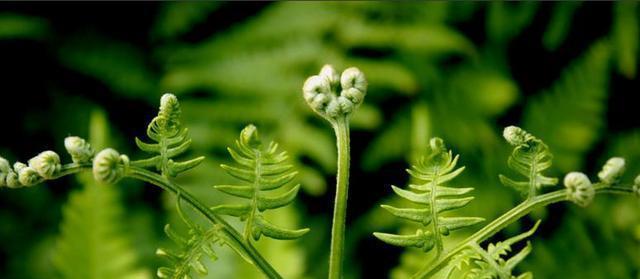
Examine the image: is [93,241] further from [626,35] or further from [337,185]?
[626,35]

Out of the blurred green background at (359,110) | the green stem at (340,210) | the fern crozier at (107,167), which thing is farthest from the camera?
the blurred green background at (359,110)

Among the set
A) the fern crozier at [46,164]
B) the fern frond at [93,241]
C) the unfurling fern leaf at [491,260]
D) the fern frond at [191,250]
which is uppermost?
the fern frond at [93,241]

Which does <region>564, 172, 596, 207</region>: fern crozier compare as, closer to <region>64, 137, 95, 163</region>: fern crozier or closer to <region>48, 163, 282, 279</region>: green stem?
<region>48, 163, 282, 279</region>: green stem

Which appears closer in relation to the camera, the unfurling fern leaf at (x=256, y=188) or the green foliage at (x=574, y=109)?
the unfurling fern leaf at (x=256, y=188)

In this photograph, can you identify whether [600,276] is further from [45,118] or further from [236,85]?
[45,118]

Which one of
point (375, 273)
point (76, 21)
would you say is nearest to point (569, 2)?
point (375, 273)

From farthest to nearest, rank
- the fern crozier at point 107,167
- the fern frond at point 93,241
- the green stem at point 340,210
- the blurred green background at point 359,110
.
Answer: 1. the blurred green background at point 359,110
2. the fern frond at point 93,241
3. the green stem at point 340,210
4. the fern crozier at point 107,167

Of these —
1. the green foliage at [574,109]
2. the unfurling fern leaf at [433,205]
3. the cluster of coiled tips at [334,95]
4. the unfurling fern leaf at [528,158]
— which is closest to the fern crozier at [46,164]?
the cluster of coiled tips at [334,95]

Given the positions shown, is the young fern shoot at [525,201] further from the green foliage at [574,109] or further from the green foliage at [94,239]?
the green foliage at [574,109]
